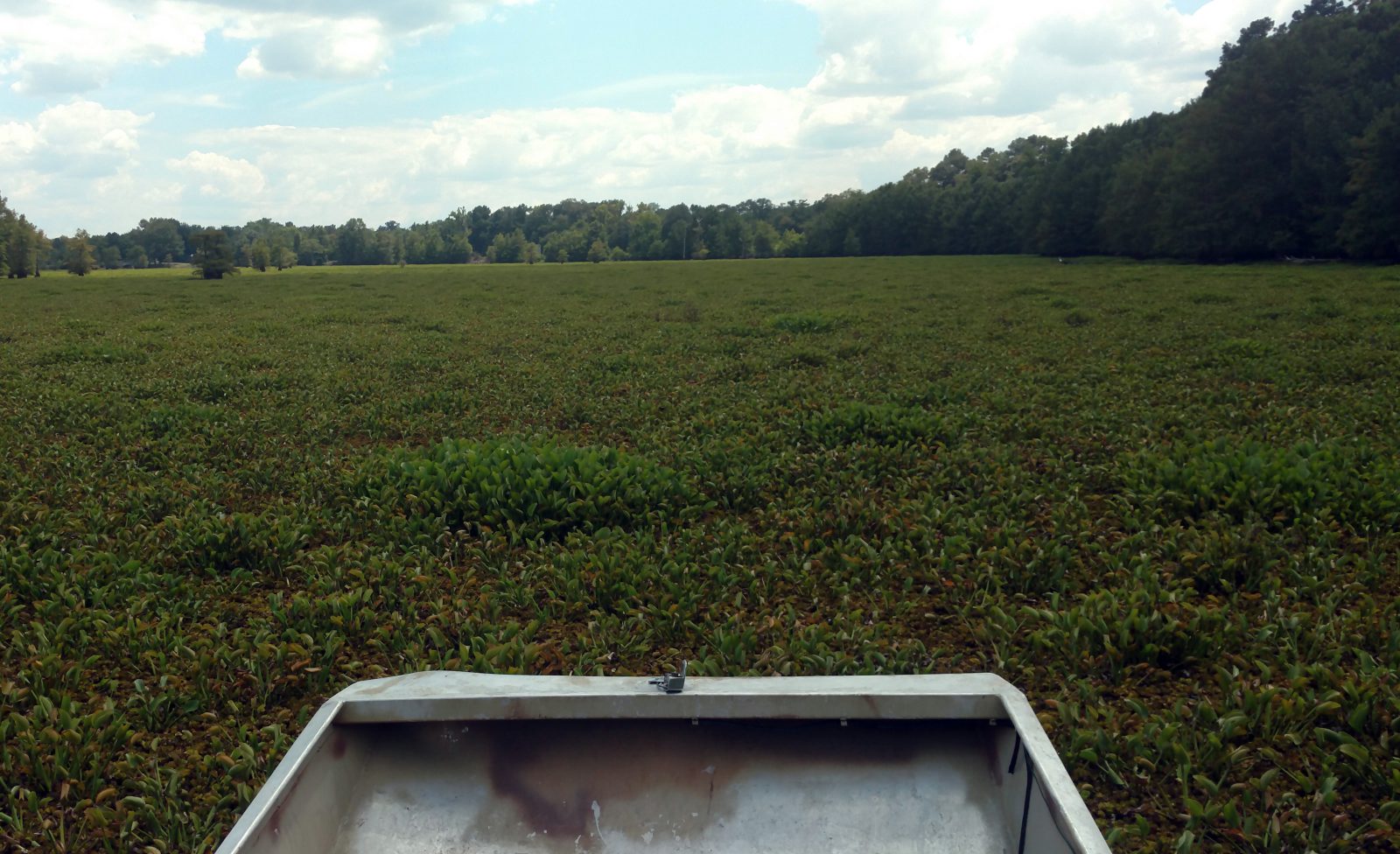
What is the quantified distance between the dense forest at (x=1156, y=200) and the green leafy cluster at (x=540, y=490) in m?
37.4

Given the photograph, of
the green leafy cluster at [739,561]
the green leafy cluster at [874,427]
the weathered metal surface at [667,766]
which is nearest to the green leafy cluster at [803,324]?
the green leafy cluster at [739,561]

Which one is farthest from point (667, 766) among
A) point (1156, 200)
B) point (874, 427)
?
point (1156, 200)

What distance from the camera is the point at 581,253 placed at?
126 meters

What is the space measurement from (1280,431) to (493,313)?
17959mm

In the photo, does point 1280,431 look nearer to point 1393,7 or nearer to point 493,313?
point 493,313

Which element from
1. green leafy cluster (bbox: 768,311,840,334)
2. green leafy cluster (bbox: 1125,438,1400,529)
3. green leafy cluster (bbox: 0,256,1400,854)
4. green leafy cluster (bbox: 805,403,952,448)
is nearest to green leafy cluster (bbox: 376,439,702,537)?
green leafy cluster (bbox: 0,256,1400,854)

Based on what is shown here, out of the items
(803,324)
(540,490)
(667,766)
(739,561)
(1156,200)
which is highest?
(1156,200)

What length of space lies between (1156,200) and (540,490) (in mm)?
51261

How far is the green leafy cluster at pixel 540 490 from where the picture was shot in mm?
5734

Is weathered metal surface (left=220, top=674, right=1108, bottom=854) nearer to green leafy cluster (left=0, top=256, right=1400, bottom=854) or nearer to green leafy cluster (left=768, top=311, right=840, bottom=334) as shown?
green leafy cluster (left=0, top=256, right=1400, bottom=854)

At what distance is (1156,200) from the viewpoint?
159 feet

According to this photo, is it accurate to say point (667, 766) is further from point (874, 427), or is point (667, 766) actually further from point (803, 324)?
point (803, 324)

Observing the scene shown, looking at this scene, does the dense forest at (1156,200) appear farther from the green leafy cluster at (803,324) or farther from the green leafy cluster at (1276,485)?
the green leafy cluster at (1276,485)

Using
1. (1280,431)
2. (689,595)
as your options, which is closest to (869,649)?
(689,595)
